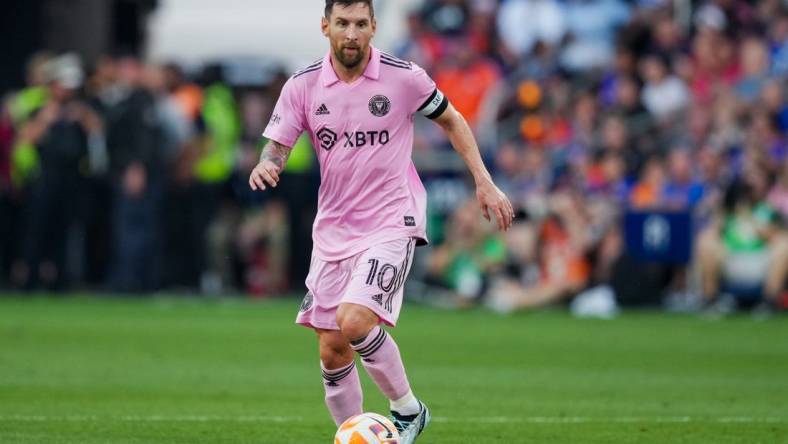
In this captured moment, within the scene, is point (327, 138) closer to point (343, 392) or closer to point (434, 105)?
point (434, 105)

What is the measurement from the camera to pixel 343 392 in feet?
28.3

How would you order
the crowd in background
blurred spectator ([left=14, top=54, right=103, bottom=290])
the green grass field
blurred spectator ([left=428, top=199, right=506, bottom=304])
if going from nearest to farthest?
the green grass field
the crowd in background
blurred spectator ([left=428, top=199, right=506, bottom=304])
blurred spectator ([left=14, top=54, right=103, bottom=290])

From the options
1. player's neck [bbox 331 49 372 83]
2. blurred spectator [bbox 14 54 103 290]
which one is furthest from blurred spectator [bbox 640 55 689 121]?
player's neck [bbox 331 49 372 83]

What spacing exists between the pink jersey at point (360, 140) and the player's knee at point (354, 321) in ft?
1.22

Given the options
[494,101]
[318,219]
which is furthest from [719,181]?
[318,219]

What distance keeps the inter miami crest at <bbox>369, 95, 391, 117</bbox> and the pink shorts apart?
26.3 inches

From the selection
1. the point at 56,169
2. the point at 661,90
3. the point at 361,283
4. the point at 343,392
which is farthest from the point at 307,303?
the point at 661,90

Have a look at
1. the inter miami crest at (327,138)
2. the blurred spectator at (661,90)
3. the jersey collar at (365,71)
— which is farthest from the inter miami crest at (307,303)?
the blurred spectator at (661,90)

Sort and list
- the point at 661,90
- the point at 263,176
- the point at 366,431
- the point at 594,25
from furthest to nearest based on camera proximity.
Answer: the point at 594,25
the point at 661,90
the point at 263,176
the point at 366,431

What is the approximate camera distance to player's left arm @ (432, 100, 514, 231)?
8398 millimetres

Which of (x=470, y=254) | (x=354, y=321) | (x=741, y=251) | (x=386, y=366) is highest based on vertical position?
(x=354, y=321)

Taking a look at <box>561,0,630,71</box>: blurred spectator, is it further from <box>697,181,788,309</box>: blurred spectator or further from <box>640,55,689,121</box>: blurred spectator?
<box>697,181,788,309</box>: blurred spectator

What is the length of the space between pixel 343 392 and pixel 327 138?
134 centimetres

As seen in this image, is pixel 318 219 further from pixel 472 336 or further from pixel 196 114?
pixel 196 114
